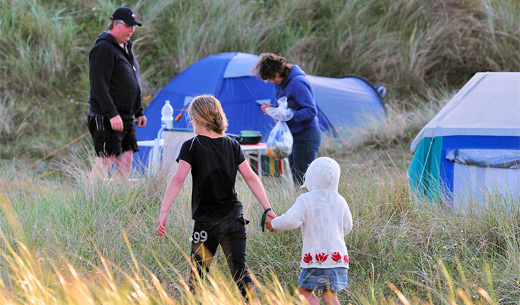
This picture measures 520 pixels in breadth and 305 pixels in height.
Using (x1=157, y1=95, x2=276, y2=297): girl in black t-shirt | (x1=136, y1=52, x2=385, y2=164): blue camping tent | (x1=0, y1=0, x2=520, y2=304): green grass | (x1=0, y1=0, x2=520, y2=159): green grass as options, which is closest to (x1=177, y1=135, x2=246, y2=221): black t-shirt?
(x1=157, y1=95, x2=276, y2=297): girl in black t-shirt

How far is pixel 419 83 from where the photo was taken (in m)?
12.7

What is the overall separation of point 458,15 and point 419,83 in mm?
1744

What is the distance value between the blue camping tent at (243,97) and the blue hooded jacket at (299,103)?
9.23 ft

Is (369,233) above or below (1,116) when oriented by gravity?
above

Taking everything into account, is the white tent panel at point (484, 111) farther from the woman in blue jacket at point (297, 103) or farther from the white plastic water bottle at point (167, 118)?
the white plastic water bottle at point (167, 118)

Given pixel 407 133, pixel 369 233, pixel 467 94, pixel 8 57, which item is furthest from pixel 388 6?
pixel 369 233

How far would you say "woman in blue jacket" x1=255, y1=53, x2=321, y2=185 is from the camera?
6227 mm

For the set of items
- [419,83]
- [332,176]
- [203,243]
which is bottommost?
[419,83]

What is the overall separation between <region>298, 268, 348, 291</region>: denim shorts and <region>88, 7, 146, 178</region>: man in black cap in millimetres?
2532

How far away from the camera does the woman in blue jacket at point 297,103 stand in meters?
6.23

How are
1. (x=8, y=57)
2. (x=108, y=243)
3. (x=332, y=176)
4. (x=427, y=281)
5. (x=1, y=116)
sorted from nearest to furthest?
(x=332, y=176)
(x=427, y=281)
(x=108, y=243)
(x=1, y=116)
(x=8, y=57)

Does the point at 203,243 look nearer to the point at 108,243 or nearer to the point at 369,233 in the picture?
the point at 108,243

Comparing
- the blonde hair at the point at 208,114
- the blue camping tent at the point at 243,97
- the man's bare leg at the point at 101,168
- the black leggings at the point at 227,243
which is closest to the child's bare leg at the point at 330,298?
the black leggings at the point at 227,243

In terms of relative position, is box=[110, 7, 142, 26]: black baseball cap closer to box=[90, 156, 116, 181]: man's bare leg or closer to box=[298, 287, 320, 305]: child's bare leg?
box=[90, 156, 116, 181]: man's bare leg
